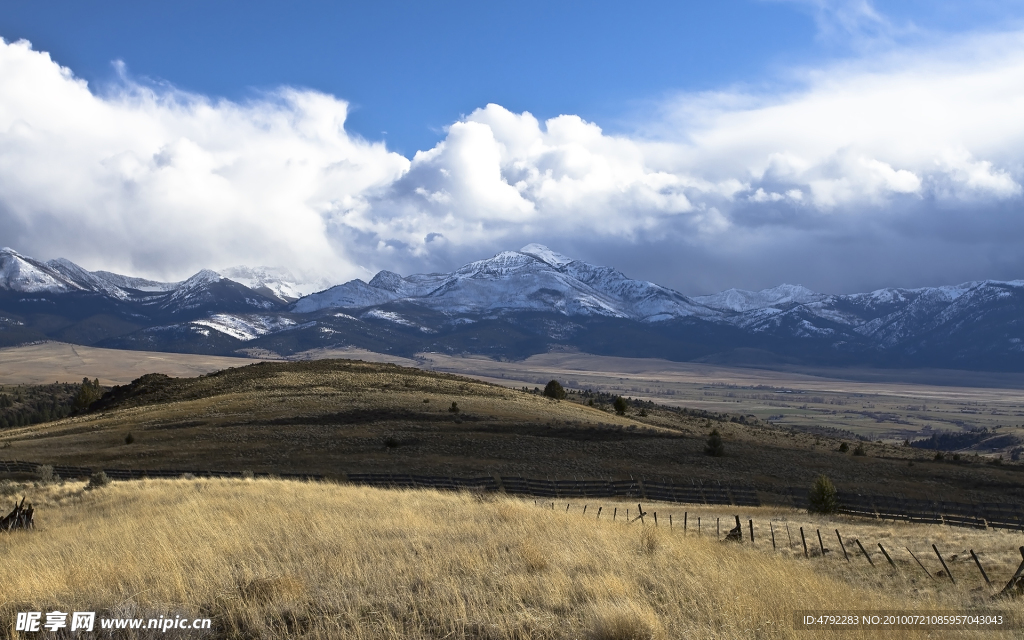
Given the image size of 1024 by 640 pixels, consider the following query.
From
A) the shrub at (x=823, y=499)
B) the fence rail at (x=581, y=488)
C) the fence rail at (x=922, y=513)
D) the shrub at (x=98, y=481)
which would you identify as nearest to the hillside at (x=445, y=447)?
the fence rail at (x=581, y=488)

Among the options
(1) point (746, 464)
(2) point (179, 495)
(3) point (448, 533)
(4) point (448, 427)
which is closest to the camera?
(3) point (448, 533)

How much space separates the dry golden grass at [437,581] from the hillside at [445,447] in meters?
27.5

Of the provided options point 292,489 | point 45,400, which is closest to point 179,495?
point 292,489

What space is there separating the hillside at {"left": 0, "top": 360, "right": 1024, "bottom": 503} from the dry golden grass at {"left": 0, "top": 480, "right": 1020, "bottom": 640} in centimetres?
2747

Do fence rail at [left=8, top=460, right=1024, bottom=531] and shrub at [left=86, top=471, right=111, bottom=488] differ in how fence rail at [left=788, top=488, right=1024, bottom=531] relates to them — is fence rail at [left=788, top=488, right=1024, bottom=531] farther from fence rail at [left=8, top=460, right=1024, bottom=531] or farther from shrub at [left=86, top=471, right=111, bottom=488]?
shrub at [left=86, top=471, right=111, bottom=488]

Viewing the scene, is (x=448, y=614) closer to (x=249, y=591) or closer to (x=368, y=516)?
(x=249, y=591)

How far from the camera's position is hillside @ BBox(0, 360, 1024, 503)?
44.9 m

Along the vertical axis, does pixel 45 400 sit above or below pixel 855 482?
below

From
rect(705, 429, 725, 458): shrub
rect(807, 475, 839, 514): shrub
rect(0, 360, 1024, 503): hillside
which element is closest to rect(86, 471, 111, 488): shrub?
rect(0, 360, 1024, 503): hillside

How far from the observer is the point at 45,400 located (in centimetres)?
12225

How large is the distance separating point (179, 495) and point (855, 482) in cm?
3999

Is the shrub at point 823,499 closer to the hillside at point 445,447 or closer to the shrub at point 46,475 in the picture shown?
the hillside at point 445,447

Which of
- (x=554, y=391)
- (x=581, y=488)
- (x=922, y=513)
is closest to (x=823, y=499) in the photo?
(x=922, y=513)

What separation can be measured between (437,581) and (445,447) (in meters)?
41.7
